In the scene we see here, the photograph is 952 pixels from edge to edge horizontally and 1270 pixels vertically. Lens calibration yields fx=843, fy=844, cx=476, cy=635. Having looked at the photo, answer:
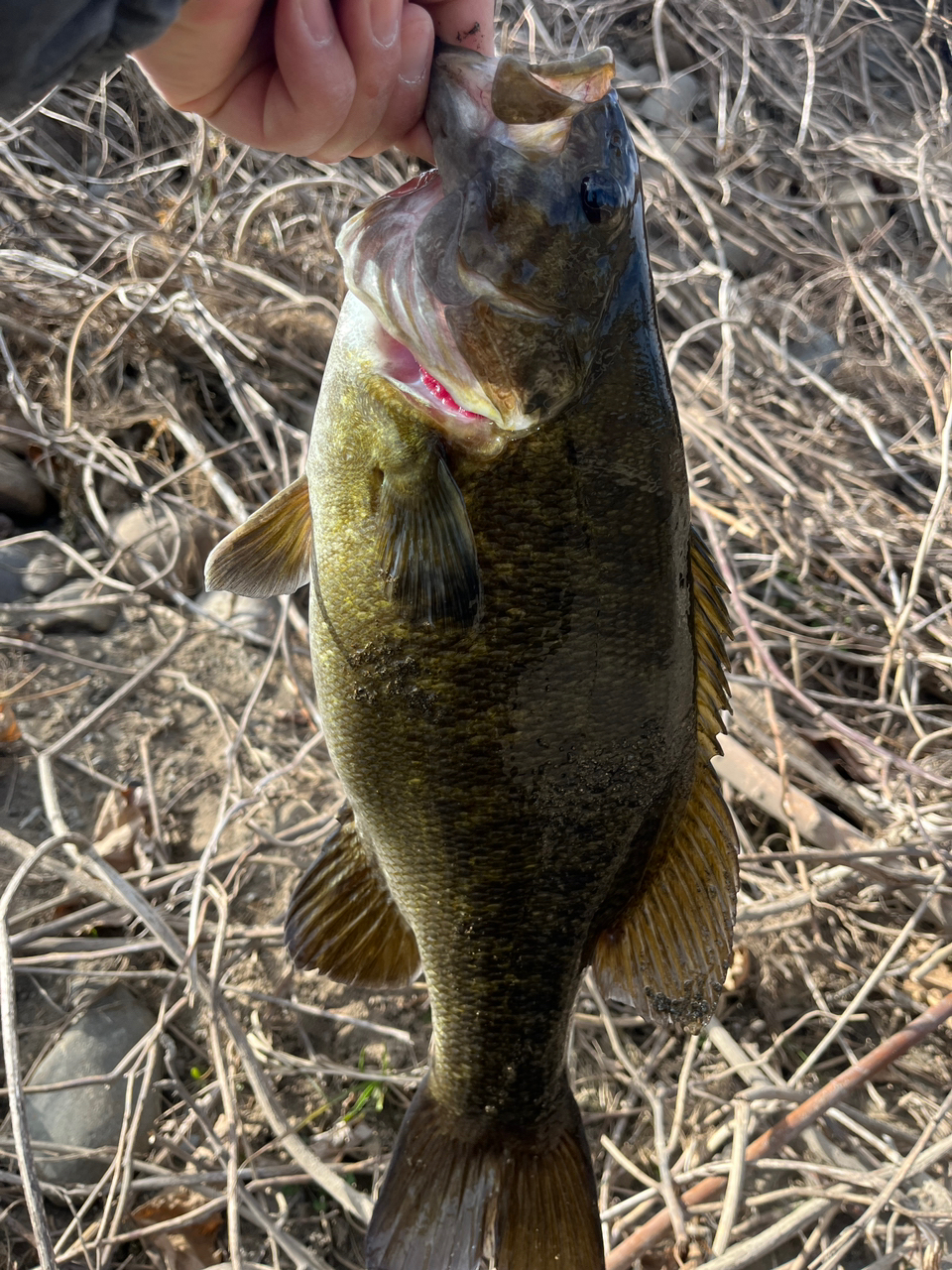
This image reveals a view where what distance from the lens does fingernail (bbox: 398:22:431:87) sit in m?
1.16

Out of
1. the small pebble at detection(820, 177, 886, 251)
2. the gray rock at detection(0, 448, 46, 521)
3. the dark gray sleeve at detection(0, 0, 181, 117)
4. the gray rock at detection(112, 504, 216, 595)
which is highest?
the dark gray sleeve at detection(0, 0, 181, 117)

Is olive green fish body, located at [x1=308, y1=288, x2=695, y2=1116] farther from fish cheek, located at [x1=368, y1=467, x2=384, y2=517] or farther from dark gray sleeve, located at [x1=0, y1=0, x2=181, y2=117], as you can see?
dark gray sleeve, located at [x1=0, y1=0, x2=181, y2=117]

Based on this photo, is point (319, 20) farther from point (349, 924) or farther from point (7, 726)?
point (7, 726)

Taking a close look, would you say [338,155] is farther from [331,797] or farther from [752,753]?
[752,753]

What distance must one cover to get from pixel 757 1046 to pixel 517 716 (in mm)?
1881

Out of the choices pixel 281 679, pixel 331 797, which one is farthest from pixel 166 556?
pixel 331 797

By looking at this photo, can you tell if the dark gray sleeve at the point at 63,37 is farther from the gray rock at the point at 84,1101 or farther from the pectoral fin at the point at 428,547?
the gray rock at the point at 84,1101

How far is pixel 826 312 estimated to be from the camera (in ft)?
13.9

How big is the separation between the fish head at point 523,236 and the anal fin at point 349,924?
795 mm

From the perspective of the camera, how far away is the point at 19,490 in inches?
125

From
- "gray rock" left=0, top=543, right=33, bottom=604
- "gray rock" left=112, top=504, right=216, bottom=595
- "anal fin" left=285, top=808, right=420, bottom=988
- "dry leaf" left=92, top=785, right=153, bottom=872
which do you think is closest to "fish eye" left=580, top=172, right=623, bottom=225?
"anal fin" left=285, top=808, right=420, bottom=988

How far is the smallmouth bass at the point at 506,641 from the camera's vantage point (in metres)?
1.12

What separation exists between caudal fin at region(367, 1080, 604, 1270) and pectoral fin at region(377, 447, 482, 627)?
909 mm

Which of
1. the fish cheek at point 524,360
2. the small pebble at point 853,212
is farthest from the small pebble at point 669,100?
the fish cheek at point 524,360
